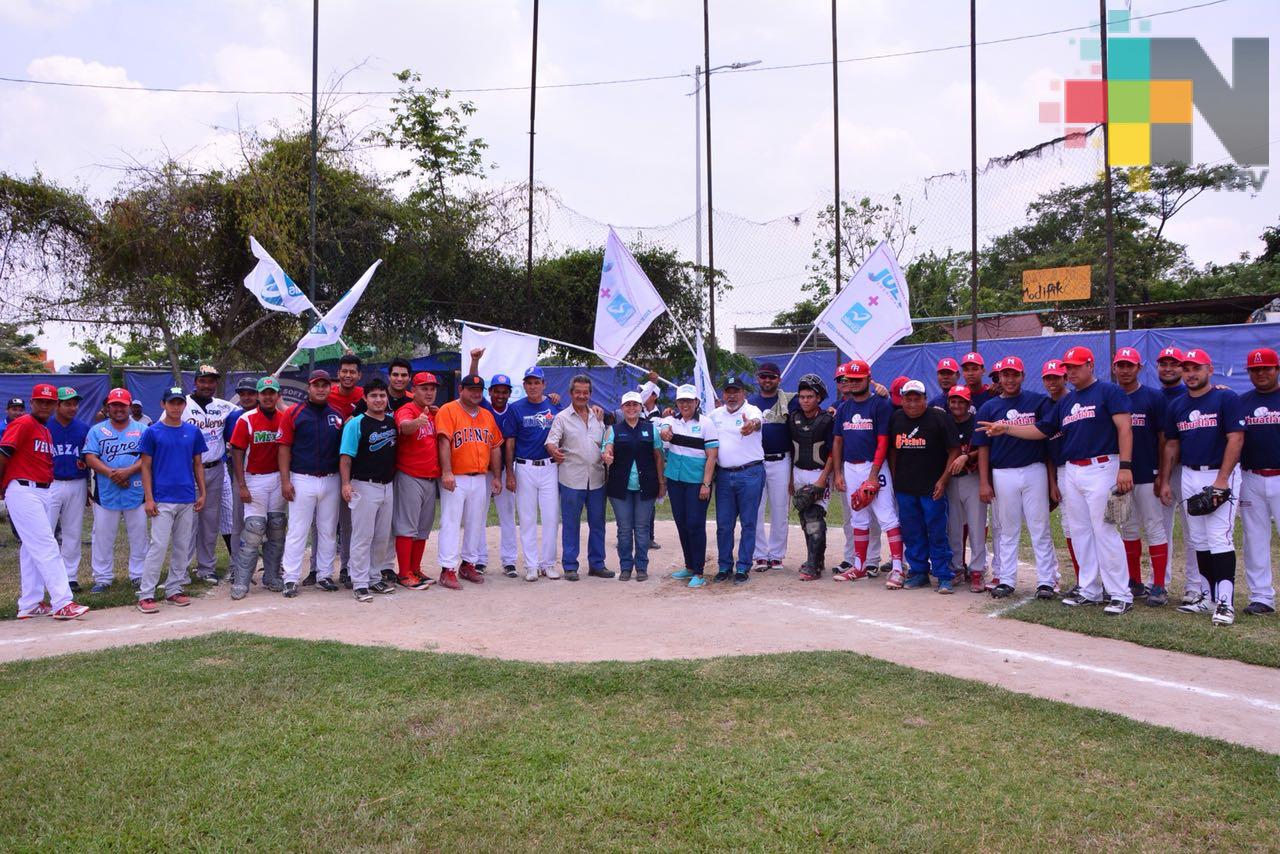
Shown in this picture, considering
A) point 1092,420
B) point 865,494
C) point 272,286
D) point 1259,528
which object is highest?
point 272,286

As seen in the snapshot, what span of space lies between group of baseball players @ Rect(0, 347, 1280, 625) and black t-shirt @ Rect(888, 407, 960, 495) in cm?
2

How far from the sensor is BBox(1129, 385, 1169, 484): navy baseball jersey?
706 centimetres

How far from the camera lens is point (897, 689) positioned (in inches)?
195

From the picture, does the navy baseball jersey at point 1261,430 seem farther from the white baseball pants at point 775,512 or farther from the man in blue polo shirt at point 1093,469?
the white baseball pants at point 775,512

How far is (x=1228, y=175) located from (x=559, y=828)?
3885 cm

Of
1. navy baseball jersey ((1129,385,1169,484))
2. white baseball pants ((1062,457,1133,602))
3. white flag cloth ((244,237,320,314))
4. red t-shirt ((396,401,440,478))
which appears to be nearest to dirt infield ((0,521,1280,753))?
white baseball pants ((1062,457,1133,602))

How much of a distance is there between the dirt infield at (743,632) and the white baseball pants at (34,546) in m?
0.27

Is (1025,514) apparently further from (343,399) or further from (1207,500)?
(343,399)

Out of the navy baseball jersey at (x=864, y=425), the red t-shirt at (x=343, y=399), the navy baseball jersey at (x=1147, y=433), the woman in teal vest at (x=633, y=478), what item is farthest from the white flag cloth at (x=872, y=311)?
the red t-shirt at (x=343, y=399)

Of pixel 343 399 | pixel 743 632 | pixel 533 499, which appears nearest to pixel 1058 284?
pixel 533 499

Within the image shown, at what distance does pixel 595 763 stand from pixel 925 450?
192 inches

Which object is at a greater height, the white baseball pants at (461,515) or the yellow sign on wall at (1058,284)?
the yellow sign on wall at (1058,284)

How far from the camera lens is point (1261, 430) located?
6.64m

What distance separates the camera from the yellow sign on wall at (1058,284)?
22.9 m
